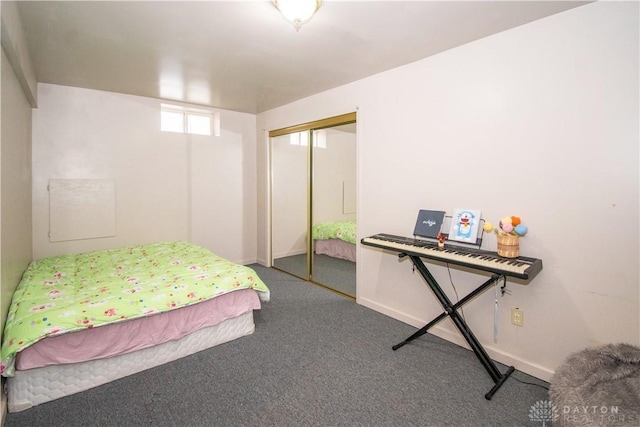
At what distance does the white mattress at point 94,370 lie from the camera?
1.79m

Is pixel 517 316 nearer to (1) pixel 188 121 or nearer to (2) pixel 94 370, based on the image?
(2) pixel 94 370

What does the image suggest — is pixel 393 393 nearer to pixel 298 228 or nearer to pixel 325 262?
pixel 325 262

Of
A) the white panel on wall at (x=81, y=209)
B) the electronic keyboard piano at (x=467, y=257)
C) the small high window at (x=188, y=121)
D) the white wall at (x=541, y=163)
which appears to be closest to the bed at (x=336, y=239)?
the white wall at (x=541, y=163)

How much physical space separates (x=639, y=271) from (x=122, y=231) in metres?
4.72

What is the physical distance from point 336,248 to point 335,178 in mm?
917

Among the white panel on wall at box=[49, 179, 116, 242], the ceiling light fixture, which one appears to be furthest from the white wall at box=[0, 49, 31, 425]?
the ceiling light fixture

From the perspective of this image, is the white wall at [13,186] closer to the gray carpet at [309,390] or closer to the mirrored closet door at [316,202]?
the gray carpet at [309,390]

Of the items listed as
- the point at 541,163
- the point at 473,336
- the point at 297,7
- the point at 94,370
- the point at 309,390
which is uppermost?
the point at 297,7

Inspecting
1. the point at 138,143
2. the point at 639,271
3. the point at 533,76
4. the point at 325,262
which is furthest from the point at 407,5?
the point at 138,143

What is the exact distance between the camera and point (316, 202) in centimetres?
411

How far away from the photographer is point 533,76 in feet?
6.80

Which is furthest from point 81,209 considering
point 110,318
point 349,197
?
point 349,197

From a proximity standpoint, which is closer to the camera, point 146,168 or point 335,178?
point 335,178

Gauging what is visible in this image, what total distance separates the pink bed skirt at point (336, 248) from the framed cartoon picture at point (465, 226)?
1.42 meters
